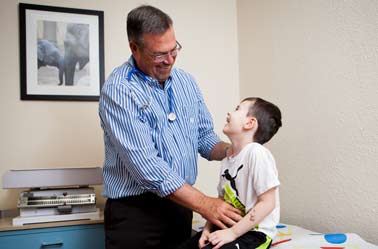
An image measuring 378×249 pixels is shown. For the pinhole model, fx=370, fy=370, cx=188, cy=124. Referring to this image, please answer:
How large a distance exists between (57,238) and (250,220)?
111 centimetres

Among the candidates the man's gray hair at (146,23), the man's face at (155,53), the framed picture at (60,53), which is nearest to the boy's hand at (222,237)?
the man's face at (155,53)

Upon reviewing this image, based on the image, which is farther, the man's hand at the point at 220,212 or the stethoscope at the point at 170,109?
the stethoscope at the point at 170,109

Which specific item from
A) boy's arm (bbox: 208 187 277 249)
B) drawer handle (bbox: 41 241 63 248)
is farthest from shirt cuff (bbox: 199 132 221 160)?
drawer handle (bbox: 41 241 63 248)

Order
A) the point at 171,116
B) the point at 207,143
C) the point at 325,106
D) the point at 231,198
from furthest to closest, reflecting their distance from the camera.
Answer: the point at 325,106 → the point at 207,143 → the point at 171,116 → the point at 231,198

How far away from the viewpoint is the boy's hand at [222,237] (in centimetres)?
123

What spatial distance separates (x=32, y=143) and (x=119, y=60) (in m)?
0.74

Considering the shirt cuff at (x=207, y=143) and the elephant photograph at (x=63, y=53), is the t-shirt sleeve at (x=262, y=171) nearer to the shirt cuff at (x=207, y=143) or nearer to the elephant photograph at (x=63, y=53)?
the shirt cuff at (x=207, y=143)

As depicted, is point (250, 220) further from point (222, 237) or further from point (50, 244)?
point (50, 244)

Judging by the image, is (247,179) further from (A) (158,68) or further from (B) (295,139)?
(B) (295,139)

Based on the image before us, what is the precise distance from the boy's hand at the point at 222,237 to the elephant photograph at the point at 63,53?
4.76ft

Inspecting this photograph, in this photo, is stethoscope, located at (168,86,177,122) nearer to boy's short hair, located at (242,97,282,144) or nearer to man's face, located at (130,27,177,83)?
man's face, located at (130,27,177,83)

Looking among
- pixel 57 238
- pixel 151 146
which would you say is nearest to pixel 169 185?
pixel 151 146

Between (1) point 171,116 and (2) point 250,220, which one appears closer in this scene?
(2) point 250,220

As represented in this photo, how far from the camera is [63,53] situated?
2.29 m
